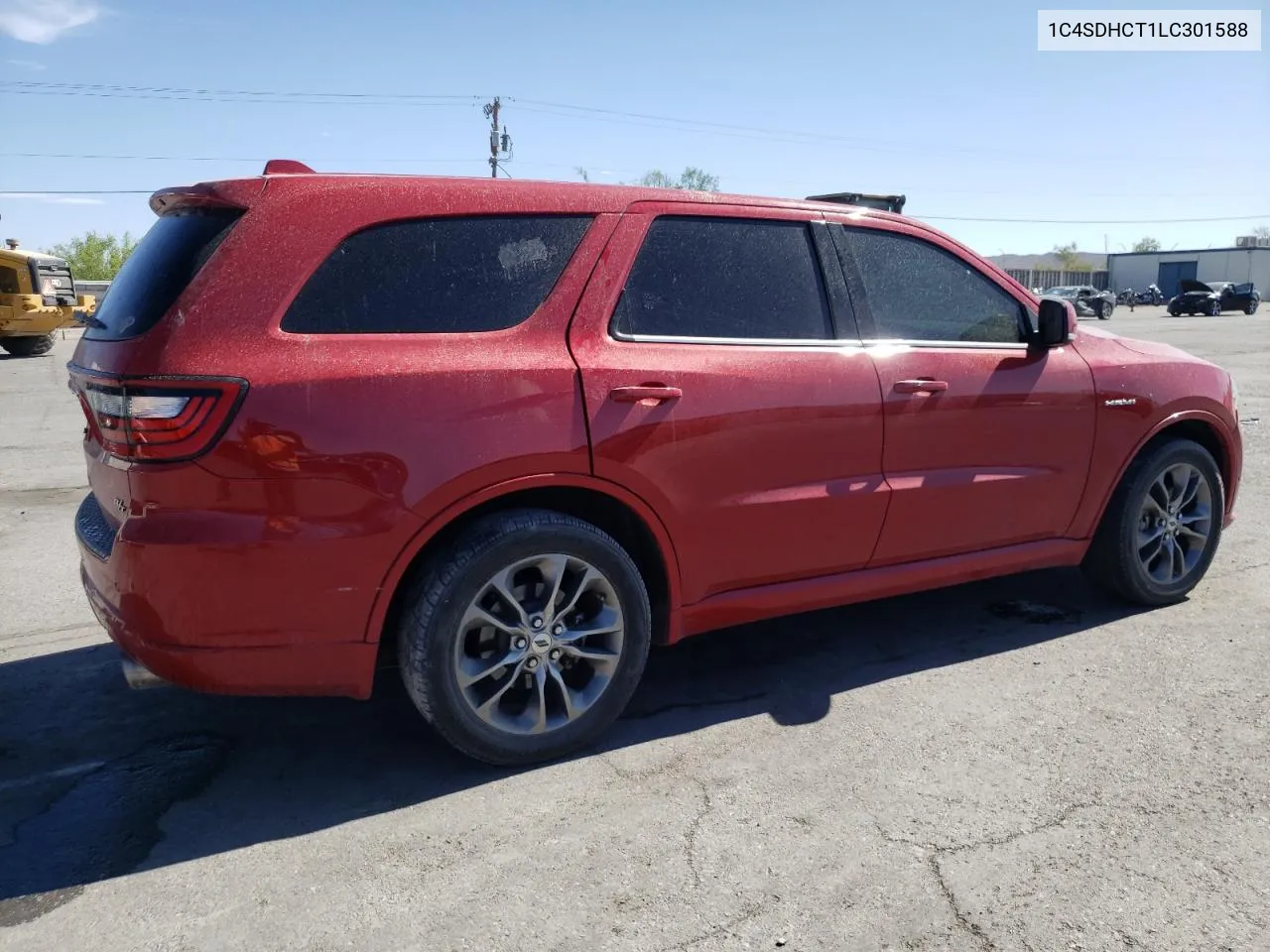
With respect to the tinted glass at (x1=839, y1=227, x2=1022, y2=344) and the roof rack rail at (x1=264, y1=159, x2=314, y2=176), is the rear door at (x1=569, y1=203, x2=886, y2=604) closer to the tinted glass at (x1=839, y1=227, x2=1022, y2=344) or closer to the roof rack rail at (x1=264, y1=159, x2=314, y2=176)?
the tinted glass at (x1=839, y1=227, x2=1022, y2=344)

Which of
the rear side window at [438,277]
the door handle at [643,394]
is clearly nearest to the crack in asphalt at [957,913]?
the door handle at [643,394]

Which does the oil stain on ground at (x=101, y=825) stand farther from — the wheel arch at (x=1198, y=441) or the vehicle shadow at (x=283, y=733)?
the wheel arch at (x=1198, y=441)

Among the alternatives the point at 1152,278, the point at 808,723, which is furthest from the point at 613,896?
the point at 1152,278

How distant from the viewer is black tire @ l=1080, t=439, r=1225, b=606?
4617mm

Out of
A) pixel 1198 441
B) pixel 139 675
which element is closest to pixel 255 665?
pixel 139 675

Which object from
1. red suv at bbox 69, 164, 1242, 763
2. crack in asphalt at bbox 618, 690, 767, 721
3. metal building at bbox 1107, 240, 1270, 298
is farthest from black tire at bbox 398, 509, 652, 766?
metal building at bbox 1107, 240, 1270, 298

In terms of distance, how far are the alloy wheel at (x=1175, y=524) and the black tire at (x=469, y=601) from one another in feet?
8.88

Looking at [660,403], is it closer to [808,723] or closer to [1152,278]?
[808,723]

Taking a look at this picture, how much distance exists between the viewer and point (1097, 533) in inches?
185

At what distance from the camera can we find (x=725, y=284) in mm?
3666

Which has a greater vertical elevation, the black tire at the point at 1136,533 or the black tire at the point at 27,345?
the black tire at the point at 27,345

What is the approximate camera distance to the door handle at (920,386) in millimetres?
3875

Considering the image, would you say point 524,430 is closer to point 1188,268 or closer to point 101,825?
point 101,825

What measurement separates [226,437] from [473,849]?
132cm
